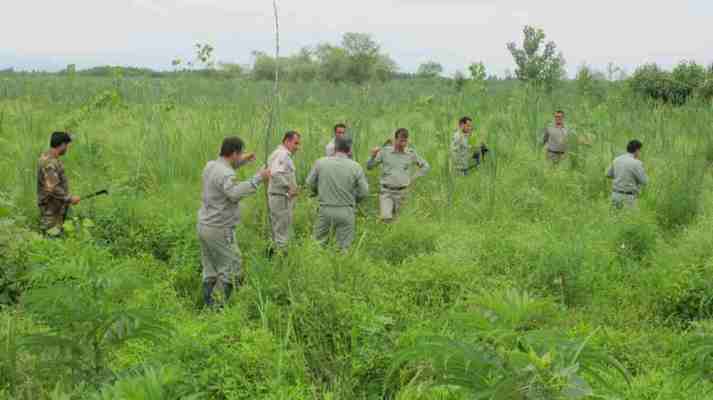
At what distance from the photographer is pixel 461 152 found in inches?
369

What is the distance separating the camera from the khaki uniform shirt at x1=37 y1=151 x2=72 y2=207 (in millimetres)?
6605

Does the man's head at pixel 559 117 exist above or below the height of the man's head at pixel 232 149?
above

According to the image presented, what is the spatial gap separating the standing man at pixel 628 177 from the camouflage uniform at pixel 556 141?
8.35ft

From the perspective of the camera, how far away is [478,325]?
2559mm

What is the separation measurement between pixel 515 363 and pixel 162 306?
3.94m

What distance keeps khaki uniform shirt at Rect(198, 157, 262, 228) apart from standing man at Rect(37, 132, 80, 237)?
6.02ft

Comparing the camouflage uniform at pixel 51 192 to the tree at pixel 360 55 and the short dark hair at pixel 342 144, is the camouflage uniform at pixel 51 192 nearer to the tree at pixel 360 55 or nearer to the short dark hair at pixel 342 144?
the short dark hair at pixel 342 144

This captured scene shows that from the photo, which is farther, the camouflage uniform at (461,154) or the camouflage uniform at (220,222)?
the camouflage uniform at (461,154)

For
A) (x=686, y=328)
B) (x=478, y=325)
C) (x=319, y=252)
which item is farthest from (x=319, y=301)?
(x=686, y=328)

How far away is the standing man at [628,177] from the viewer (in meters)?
7.99

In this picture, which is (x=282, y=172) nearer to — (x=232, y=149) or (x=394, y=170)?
(x=232, y=149)

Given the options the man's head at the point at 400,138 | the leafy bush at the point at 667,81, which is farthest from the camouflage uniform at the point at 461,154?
the leafy bush at the point at 667,81

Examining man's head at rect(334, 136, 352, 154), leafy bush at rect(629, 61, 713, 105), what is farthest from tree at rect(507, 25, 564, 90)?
man's head at rect(334, 136, 352, 154)

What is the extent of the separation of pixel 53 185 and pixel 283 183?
2318 millimetres
